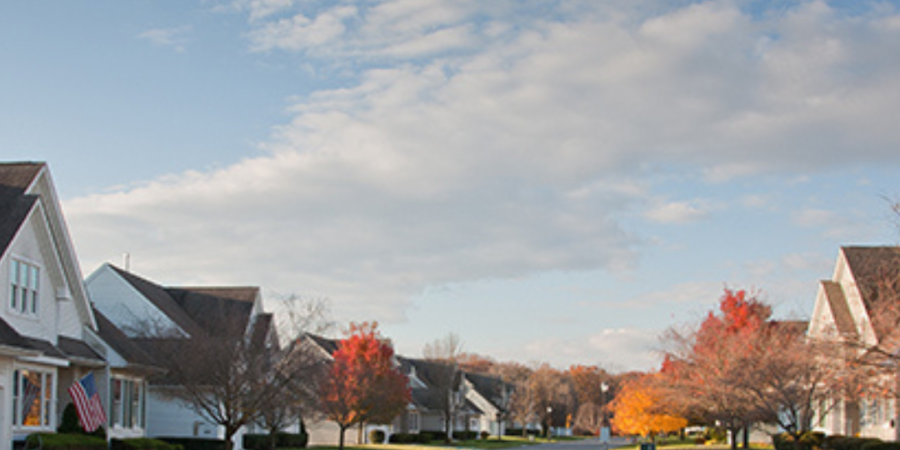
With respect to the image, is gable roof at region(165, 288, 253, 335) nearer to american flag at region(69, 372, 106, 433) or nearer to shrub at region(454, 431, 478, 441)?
american flag at region(69, 372, 106, 433)

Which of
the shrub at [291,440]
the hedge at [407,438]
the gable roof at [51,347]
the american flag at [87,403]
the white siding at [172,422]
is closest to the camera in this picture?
the gable roof at [51,347]

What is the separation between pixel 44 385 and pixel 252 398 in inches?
235

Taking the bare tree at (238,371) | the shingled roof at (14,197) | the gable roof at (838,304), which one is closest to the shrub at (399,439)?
the gable roof at (838,304)

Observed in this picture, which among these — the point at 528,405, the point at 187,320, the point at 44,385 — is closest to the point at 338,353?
the point at 187,320

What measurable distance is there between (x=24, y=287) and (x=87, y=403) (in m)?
3.88

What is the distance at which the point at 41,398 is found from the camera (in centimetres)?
2866

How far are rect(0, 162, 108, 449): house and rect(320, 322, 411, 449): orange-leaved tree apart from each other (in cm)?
2161

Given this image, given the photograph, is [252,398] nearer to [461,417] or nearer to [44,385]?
[44,385]

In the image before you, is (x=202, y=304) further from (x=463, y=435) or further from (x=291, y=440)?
(x=463, y=435)

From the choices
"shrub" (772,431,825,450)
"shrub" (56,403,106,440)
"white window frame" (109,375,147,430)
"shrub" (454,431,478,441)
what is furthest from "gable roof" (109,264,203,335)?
"shrub" (454,431,478,441)

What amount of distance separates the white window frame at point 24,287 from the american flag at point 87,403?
2688mm

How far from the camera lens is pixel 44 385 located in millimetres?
28891

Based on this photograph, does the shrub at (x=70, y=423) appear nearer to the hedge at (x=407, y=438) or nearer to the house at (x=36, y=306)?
the house at (x=36, y=306)

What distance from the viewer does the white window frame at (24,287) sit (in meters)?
27.5
